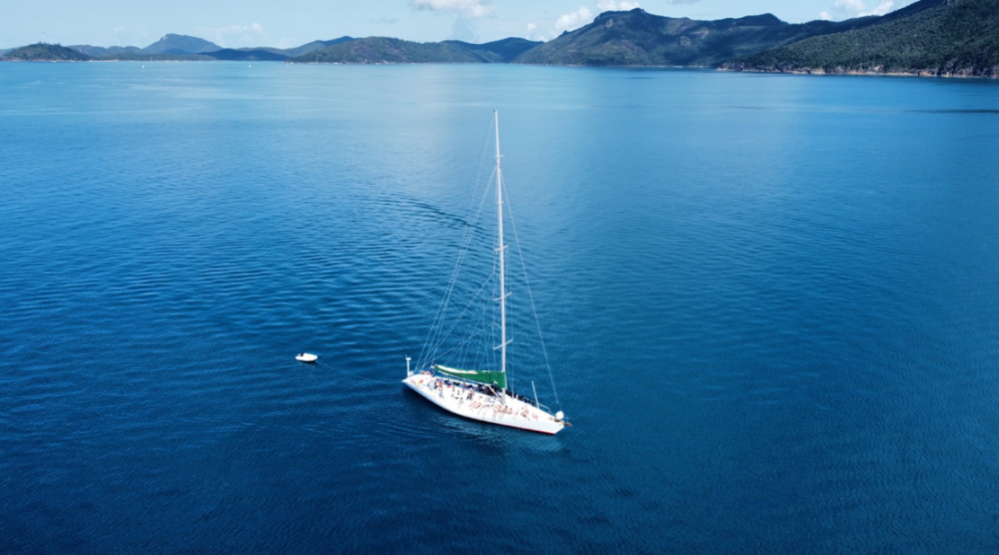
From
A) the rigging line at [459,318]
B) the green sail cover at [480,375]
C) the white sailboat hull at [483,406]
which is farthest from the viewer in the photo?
the rigging line at [459,318]

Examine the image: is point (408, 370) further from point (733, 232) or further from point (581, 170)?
point (581, 170)

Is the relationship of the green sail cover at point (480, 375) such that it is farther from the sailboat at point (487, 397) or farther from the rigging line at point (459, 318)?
the rigging line at point (459, 318)

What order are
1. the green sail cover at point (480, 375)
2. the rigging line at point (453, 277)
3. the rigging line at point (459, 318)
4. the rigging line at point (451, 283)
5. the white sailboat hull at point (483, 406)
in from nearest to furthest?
1. the white sailboat hull at point (483, 406)
2. the green sail cover at point (480, 375)
3. the rigging line at point (451, 283)
4. the rigging line at point (453, 277)
5. the rigging line at point (459, 318)

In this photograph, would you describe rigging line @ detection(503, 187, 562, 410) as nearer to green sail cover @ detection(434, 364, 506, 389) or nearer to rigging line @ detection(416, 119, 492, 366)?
green sail cover @ detection(434, 364, 506, 389)

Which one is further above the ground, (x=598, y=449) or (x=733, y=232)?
(x=733, y=232)

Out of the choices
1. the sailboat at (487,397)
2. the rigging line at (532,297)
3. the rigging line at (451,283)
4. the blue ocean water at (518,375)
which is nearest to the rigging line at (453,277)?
the rigging line at (451,283)

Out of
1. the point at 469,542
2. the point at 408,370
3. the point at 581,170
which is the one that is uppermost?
the point at 581,170

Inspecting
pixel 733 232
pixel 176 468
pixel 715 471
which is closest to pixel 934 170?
pixel 733 232
